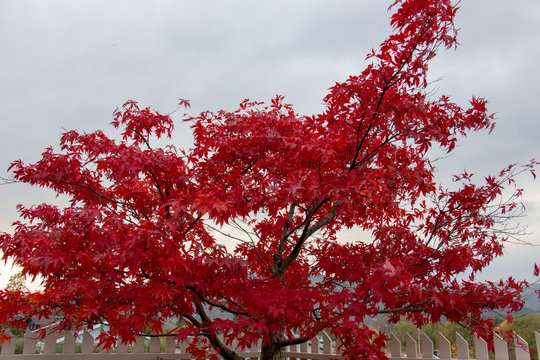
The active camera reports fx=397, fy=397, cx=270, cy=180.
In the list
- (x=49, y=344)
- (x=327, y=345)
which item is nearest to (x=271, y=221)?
(x=327, y=345)

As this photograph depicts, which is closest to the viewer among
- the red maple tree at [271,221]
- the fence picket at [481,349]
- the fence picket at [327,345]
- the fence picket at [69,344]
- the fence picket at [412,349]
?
the red maple tree at [271,221]

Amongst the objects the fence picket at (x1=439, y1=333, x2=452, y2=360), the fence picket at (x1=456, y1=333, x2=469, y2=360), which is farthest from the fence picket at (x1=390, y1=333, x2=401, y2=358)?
the fence picket at (x1=456, y1=333, x2=469, y2=360)

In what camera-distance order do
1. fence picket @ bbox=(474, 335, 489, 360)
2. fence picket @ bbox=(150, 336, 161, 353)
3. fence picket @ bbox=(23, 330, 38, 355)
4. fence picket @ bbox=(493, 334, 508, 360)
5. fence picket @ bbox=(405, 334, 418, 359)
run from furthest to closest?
1. fence picket @ bbox=(150, 336, 161, 353)
2. fence picket @ bbox=(23, 330, 38, 355)
3. fence picket @ bbox=(405, 334, 418, 359)
4. fence picket @ bbox=(474, 335, 489, 360)
5. fence picket @ bbox=(493, 334, 508, 360)

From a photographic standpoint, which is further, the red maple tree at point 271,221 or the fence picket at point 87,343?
the fence picket at point 87,343

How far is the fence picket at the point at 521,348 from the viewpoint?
4.25 m

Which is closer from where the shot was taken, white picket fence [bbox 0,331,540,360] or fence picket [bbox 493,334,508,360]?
fence picket [bbox 493,334,508,360]

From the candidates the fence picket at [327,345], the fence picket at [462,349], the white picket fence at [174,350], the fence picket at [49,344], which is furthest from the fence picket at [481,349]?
the fence picket at [49,344]

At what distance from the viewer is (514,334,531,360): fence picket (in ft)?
14.0

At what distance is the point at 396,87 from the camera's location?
12.2 ft

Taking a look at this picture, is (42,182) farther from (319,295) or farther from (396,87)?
(396,87)

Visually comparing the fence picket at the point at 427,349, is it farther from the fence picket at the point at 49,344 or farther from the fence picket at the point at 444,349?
the fence picket at the point at 49,344

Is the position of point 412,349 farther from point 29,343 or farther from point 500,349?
point 29,343

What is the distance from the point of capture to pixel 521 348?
4285mm

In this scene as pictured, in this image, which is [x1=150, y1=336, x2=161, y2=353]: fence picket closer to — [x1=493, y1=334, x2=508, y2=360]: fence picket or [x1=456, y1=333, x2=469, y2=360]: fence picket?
[x1=456, y1=333, x2=469, y2=360]: fence picket
